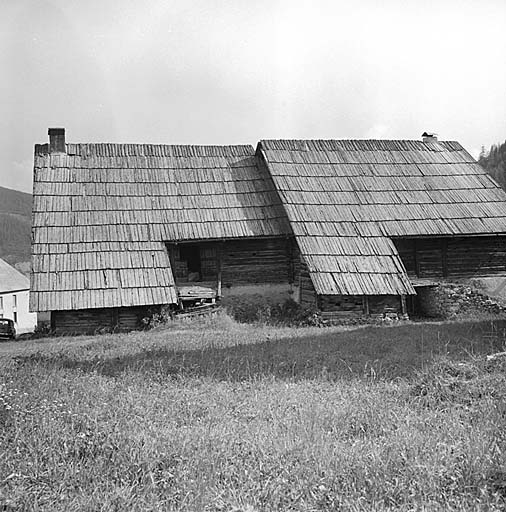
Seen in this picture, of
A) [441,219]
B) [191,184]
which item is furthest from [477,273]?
[191,184]

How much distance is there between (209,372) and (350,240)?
35.6 feet

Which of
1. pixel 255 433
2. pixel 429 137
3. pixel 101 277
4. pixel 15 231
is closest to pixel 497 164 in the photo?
pixel 429 137

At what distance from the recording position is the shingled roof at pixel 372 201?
734 inches

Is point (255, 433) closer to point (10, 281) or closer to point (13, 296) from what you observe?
point (10, 281)

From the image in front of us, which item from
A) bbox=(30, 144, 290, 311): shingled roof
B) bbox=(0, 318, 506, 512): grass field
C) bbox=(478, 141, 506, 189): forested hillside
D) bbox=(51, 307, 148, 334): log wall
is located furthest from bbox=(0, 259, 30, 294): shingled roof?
bbox=(478, 141, 506, 189): forested hillside

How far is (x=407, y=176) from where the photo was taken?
2317 centimetres

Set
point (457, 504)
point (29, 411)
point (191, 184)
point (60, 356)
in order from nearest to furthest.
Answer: point (457, 504)
point (29, 411)
point (60, 356)
point (191, 184)

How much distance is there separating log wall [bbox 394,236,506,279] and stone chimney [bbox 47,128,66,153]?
42.5 ft

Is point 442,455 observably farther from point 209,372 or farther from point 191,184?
point 191,184

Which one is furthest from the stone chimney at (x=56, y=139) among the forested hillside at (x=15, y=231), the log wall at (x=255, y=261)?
the forested hillside at (x=15, y=231)

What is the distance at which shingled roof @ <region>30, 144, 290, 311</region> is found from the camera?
18297 millimetres

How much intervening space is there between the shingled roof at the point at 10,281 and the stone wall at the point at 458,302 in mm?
35917

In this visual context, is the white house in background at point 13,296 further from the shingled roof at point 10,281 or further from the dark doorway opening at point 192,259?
the dark doorway opening at point 192,259

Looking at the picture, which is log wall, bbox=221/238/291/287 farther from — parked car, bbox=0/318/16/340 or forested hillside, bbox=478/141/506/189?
forested hillside, bbox=478/141/506/189
